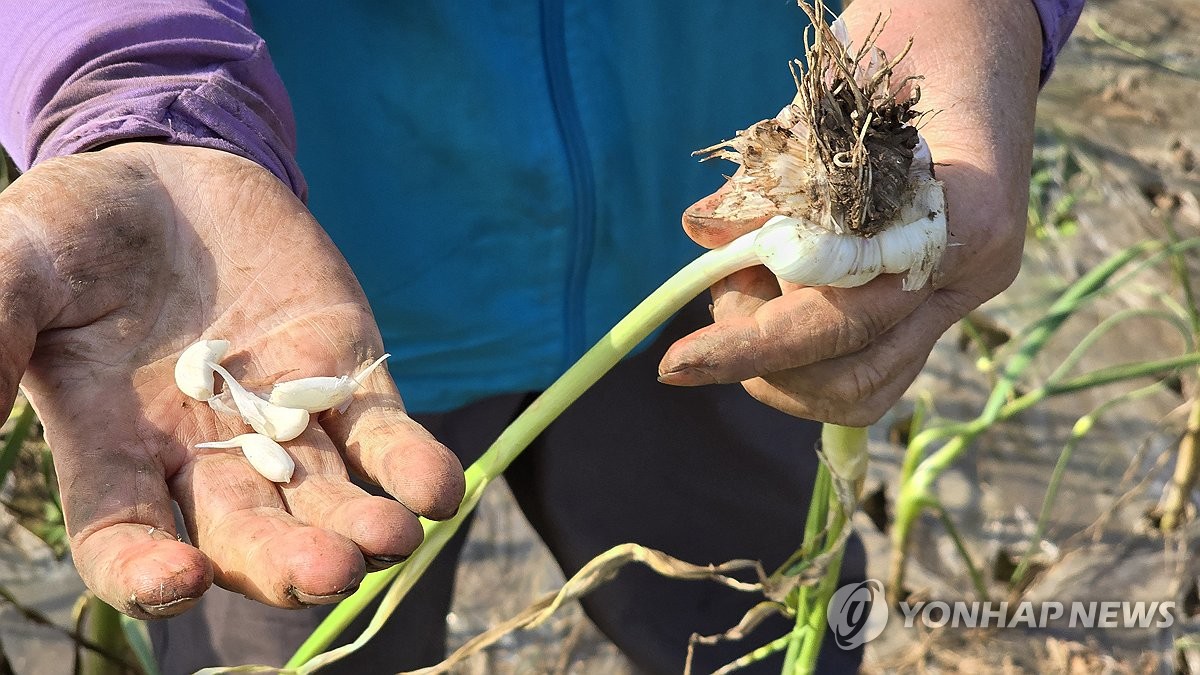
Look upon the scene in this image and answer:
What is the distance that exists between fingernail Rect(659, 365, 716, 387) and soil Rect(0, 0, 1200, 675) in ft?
2.80

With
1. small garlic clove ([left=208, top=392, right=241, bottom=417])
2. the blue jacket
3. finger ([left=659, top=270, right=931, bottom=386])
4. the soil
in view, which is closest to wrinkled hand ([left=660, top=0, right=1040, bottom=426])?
finger ([left=659, top=270, right=931, bottom=386])

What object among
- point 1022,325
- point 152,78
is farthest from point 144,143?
point 1022,325

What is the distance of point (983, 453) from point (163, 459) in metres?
1.33

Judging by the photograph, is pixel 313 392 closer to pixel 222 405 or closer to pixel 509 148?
pixel 222 405

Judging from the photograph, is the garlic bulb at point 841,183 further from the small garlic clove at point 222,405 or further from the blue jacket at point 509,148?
the small garlic clove at point 222,405

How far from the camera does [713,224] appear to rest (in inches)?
32.1

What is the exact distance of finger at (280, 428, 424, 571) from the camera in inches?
25.9

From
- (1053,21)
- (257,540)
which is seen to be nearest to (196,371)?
(257,540)

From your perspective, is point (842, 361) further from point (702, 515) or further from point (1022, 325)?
point (1022, 325)

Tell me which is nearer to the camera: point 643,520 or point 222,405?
point 222,405

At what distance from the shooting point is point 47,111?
793 mm

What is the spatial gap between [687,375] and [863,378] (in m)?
0.14

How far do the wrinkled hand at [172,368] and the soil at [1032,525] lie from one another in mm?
918

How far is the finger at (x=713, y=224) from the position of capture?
81cm
